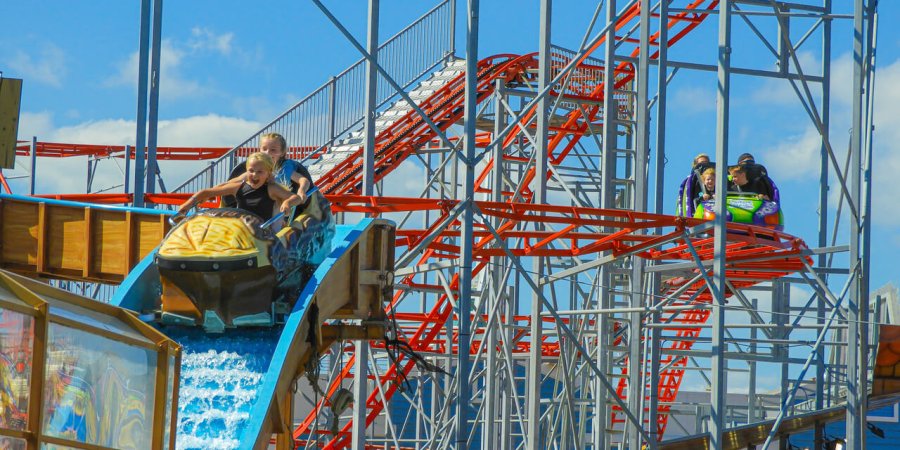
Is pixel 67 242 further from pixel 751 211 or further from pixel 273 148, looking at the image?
pixel 751 211

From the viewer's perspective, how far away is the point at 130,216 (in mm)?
12023

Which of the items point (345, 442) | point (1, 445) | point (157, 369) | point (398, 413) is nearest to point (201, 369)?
point (157, 369)

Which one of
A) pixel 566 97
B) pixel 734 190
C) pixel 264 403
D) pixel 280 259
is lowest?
pixel 264 403

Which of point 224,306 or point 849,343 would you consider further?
point 849,343

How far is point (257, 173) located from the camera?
34.1 feet

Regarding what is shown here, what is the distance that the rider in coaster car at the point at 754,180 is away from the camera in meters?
17.2

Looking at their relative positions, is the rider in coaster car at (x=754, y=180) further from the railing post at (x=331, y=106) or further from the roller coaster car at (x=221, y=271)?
the roller coaster car at (x=221, y=271)

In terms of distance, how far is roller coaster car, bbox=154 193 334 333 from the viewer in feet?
31.7

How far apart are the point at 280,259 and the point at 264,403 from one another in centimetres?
109

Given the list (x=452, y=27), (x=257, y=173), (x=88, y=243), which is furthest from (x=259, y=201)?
(x=452, y=27)

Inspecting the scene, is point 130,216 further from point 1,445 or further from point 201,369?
point 1,445

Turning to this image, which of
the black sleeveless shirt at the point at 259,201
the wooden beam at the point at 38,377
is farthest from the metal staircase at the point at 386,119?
the wooden beam at the point at 38,377

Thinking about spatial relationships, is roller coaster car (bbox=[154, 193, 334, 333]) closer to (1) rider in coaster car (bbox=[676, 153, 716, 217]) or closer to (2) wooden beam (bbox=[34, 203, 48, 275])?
(2) wooden beam (bbox=[34, 203, 48, 275])

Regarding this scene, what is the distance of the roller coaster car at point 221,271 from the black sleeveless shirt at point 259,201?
0.49m
